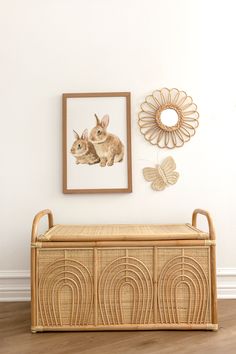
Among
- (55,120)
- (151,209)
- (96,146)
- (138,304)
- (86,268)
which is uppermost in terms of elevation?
(55,120)

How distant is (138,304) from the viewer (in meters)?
1.88

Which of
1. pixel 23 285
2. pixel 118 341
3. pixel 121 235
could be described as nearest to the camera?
pixel 118 341

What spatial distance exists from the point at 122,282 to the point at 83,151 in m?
0.99

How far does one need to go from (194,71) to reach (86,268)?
1598 mm

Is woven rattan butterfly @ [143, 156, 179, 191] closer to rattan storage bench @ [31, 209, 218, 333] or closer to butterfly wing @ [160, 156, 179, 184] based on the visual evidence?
butterfly wing @ [160, 156, 179, 184]

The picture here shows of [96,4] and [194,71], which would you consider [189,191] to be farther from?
[96,4]

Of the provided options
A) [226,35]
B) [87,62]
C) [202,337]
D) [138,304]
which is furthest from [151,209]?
[226,35]

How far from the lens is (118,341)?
1761 millimetres

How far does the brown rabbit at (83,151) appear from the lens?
2.45m

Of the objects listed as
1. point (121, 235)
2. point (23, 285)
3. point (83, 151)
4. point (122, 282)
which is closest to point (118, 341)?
point (122, 282)

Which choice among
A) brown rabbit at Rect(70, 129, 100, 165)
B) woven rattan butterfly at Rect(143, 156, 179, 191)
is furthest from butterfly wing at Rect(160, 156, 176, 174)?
brown rabbit at Rect(70, 129, 100, 165)

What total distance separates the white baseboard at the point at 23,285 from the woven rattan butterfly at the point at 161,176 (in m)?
0.72

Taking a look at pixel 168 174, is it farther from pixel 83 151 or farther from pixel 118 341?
pixel 118 341

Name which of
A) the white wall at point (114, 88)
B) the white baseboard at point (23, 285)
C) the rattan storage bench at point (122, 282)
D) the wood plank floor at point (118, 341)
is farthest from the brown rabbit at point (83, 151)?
the wood plank floor at point (118, 341)
